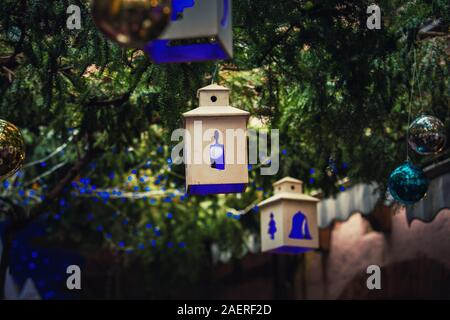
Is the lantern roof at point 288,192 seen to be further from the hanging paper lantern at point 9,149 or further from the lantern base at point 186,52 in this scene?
the lantern base at point 186,52

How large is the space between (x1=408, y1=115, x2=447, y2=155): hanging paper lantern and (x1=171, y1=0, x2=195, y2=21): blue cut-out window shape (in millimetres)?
2423

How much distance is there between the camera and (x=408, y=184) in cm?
616

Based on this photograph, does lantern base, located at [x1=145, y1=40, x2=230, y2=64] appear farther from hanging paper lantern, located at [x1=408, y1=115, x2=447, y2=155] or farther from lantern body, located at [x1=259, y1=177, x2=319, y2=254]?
lantern body, located at [x1=259, y1=177, x2=319, y2=254]

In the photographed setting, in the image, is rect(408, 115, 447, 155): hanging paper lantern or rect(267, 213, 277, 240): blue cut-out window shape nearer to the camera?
rect(408, 115, 447, 155): hanging paper lantern

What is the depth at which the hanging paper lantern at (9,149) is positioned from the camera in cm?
569

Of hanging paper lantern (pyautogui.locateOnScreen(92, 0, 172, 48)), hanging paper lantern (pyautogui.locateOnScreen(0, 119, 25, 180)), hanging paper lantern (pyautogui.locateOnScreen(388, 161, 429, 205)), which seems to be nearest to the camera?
hanging paper lantern (pyautogui.locateOnScreen(92, 0, 172, 48))

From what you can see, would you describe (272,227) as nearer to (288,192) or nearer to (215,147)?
(288,192)

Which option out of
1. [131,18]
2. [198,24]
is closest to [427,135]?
[198,24]

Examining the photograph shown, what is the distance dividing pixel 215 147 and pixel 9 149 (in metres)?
1.32

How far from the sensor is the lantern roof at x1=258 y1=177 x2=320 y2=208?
7324 millimetres

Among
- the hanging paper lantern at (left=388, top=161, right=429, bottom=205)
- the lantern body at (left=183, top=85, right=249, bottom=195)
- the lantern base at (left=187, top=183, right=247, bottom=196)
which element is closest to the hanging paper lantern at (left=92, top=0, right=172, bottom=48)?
the lantern body at (left=183, top=85, right=249, bottom=195)

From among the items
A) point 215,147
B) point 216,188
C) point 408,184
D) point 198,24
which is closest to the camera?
point 198,24

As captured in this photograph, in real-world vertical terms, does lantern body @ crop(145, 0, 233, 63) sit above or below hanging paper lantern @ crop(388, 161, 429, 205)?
above

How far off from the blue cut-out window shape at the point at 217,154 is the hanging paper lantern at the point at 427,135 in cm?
155
